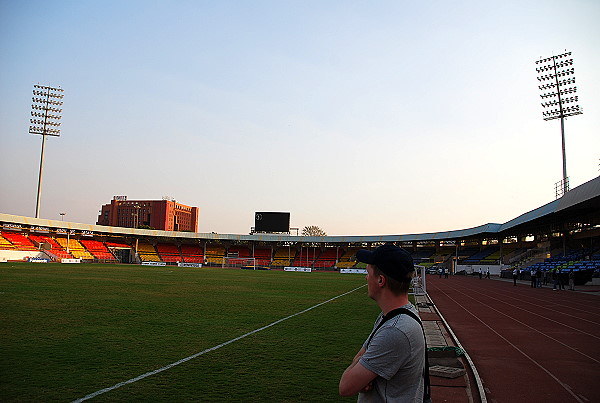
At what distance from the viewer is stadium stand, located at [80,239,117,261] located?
6600 cm

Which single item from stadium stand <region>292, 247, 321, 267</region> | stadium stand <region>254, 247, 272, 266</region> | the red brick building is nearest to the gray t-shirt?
stadium stand <region>292, 247, 321, 267</region>

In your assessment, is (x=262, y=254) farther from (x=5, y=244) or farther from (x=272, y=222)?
(x=5, y=244)

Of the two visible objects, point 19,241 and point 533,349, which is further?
point 19,241

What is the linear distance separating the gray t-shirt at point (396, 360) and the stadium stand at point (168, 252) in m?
73.7

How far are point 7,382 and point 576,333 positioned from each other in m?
12.6

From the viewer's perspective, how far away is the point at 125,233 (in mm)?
70875

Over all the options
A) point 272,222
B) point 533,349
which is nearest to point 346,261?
point 272,222

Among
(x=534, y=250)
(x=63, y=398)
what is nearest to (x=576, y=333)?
(x=63, y=398)

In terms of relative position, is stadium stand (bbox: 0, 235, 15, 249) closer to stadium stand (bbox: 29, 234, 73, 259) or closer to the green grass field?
stadium stand (bbox: 29, 234, 73, 259)

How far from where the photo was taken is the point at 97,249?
68500mm

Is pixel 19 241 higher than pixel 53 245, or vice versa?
pixel 19 241

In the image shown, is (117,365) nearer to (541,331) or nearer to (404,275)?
(404,275)

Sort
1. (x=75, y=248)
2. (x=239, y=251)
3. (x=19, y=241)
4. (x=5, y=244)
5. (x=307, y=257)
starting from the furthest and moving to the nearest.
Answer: (x=239, y=251) < (x=307, y=257) < (x=75, y=248) < (x=19, y=241) < (x=5, y=244)

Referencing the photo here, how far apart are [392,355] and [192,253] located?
81.2 metres
